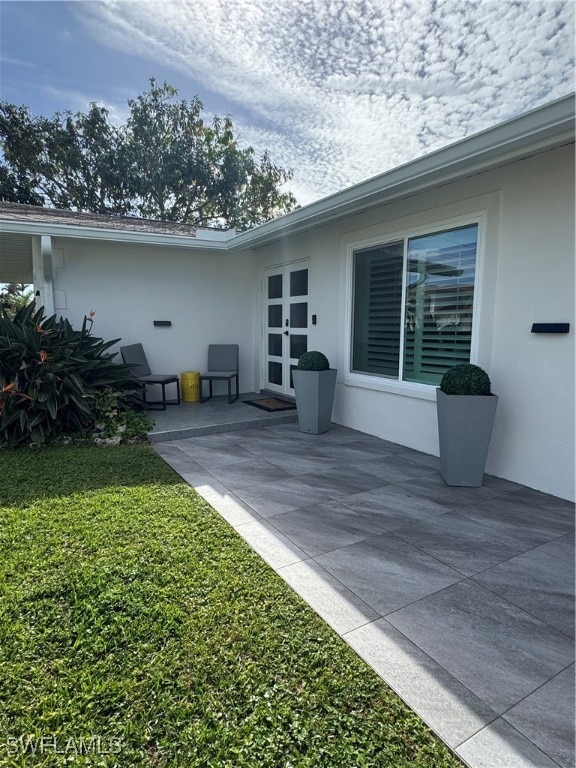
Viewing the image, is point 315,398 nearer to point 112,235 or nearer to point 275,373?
point 275,373

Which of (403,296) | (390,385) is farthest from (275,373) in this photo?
(403,296)

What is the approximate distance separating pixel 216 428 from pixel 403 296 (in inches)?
110

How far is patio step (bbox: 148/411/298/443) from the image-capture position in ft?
16.9

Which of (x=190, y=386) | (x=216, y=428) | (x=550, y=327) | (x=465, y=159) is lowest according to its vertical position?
(x=216, y=428)

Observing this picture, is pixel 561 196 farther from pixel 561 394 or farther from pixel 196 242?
pixel 196 242

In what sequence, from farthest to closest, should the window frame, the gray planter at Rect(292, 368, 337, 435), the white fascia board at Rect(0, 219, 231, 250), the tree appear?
1. the tree
2. the white fascia board at Rect(0, 219, 231, 250)
3. the gray planter at Rect(292, 368, 337, 435)
4. the window frame

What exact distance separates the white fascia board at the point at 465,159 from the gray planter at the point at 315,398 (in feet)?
5.99

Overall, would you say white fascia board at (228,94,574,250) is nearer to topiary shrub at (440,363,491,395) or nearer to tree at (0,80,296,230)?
topiary shrub at (440,363,491,395)

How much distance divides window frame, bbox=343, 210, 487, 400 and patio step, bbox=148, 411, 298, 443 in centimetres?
106

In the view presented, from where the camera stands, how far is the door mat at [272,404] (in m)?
6.46

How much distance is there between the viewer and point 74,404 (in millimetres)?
5125

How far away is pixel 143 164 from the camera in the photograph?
17688 millimetres

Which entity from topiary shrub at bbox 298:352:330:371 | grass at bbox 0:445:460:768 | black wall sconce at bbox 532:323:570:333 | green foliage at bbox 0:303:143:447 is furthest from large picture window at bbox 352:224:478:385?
green foliage at bbox 0:303:143:447

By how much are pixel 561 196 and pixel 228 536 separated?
11.7 feet
